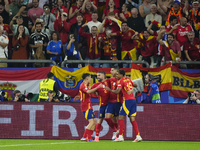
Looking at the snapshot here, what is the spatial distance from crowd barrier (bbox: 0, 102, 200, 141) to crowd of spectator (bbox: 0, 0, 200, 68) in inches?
116

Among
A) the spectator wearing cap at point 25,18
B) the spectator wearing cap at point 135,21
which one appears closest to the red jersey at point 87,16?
the spectator wearing cap at point 135,21

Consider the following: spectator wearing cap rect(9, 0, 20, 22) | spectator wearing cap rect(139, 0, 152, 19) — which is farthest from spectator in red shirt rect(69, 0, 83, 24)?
spectator wearing cap rect(139, 0, 152, 19)

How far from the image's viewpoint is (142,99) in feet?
43.9

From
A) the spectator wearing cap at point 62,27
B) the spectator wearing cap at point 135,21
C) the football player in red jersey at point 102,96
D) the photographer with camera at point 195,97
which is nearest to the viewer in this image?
the football player in red jersey at point 102,96

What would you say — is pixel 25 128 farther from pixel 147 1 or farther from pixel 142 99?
pixel 147 1

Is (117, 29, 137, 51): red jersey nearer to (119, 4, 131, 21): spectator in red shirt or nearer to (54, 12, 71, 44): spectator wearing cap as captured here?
(119, 4, 131, 21): spectator in red shirt

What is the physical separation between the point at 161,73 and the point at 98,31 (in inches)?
122

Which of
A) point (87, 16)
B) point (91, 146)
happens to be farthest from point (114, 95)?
point (87, 16)

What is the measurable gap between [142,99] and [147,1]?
15.7 feet

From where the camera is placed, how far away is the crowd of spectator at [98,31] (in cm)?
1424

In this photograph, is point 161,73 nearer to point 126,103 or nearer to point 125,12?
point 125,12

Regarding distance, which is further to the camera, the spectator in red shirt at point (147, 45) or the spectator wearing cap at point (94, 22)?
A: the spectator wearing cap at point (94, 22)

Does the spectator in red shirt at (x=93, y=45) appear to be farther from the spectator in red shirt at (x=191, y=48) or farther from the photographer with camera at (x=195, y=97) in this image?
the photographer with camera at (x=195, y=97)

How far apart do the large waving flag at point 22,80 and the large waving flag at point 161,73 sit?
121 inches
